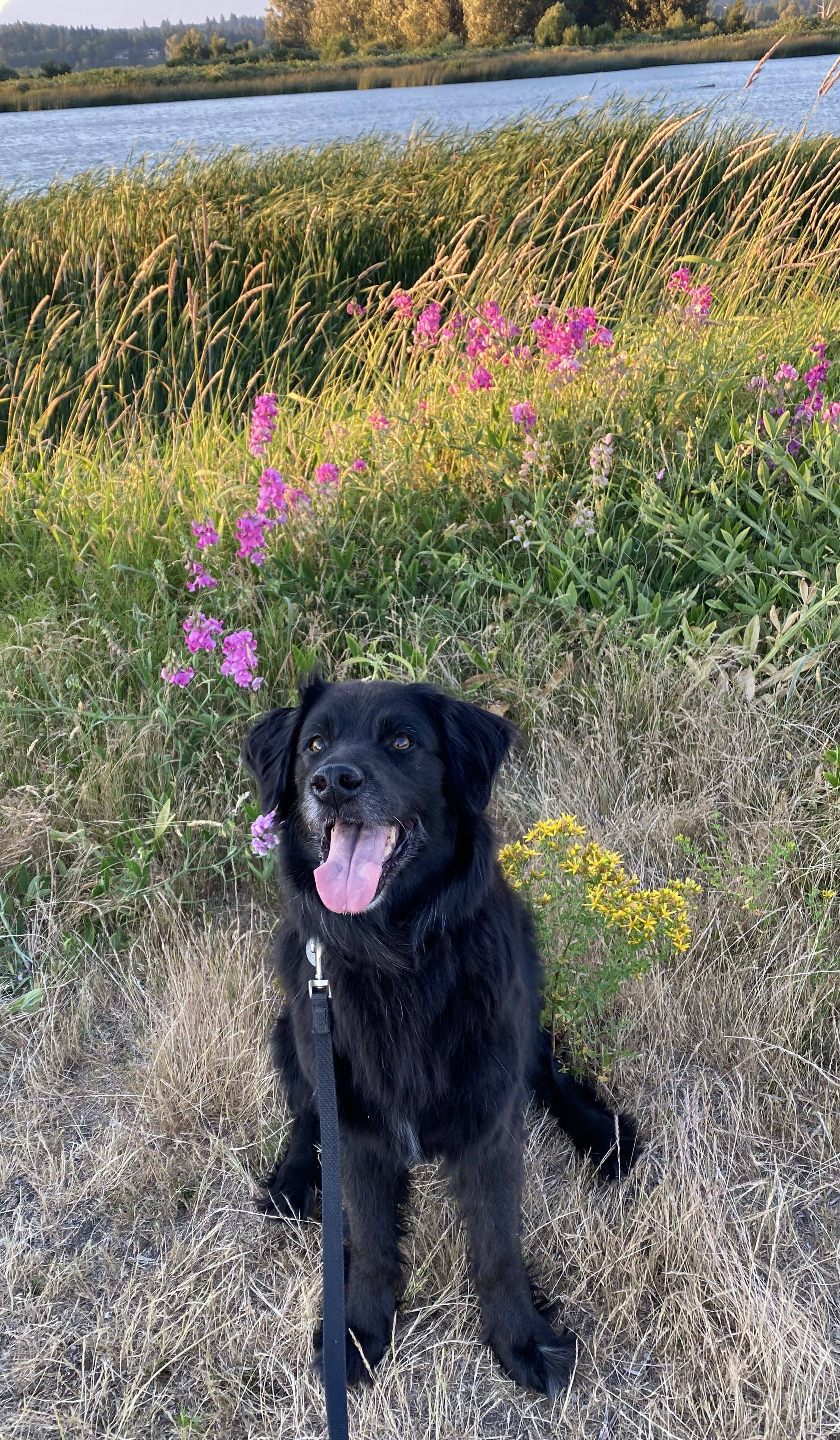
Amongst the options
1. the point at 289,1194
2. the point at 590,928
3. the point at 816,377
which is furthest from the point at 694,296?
the point at 289,1194

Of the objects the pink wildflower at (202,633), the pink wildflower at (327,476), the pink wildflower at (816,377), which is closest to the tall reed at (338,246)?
the pink wildflower at (816,377)

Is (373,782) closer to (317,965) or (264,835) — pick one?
(317,965)

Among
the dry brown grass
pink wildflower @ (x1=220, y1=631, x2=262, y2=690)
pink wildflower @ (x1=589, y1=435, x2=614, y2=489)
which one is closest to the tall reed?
pink wildflower @ (x1=589, y1=435, x2=614, y2=489)

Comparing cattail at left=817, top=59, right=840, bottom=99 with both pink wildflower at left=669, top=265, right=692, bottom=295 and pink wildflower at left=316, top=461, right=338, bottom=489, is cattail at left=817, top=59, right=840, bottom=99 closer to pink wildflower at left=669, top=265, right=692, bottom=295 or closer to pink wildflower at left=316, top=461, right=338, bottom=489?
pink wildflower at left=669, top=265, right=692, bottom=295

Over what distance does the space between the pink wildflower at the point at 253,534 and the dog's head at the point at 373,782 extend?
1.09 meters

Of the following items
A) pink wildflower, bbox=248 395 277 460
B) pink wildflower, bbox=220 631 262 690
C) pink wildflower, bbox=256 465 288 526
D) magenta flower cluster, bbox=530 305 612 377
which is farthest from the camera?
magenta flower cluster, bbox=530 305 612 377

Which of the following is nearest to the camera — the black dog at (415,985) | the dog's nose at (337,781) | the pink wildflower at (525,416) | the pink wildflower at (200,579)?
the dog's nose at (337,781)

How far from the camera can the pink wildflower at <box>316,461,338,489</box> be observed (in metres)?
3.22

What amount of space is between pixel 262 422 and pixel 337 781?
213 centimetres

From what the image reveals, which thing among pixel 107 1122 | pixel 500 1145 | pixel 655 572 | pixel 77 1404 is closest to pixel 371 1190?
pixel 500 1145

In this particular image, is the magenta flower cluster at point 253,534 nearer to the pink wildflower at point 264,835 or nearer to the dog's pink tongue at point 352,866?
the pink wildflower at point 264,835

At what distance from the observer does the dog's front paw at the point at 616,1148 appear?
207 centimetres

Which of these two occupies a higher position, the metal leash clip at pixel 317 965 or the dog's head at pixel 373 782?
the dog's head at pixel 373 782

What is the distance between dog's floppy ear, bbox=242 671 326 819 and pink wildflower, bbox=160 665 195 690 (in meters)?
0.66
